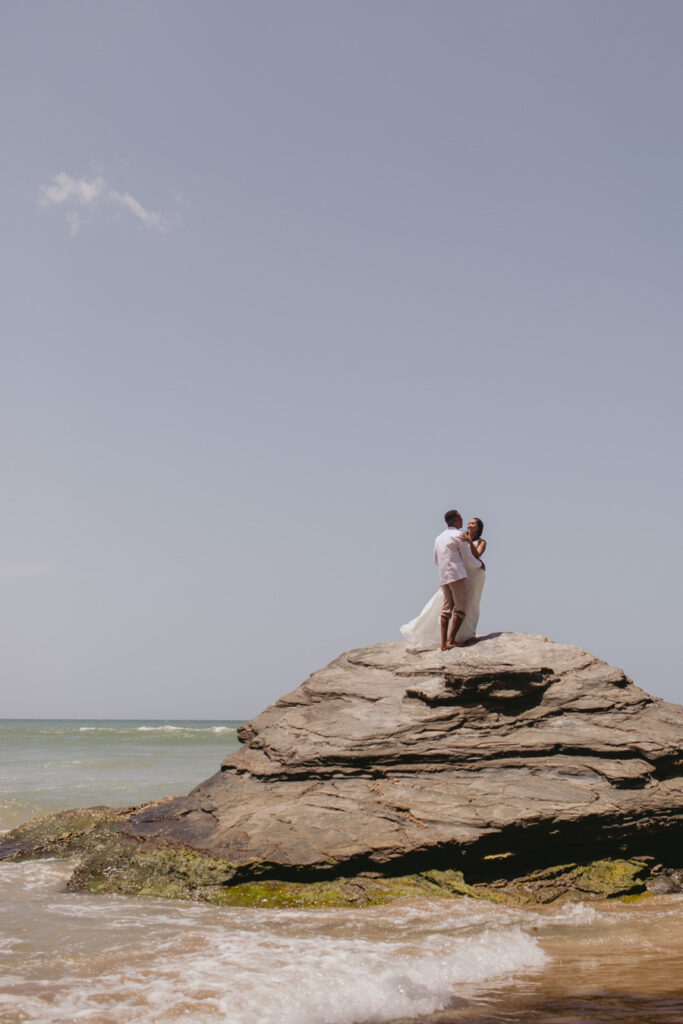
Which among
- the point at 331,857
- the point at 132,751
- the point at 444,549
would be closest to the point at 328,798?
the point at 331,857

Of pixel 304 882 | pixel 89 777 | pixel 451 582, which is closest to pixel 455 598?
pixel 451 582

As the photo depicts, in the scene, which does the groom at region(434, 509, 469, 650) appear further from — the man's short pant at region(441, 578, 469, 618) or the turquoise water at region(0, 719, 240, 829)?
the turquoise water at region(0, 719, 240, 829)

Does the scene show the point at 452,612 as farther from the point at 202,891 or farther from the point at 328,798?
the point at 202,891

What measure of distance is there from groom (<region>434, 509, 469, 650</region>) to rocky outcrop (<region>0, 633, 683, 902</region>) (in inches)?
17.6

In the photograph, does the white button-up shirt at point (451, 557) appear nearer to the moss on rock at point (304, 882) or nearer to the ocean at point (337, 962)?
the moss on rock at point (304, 882)

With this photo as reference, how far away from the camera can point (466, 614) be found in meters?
10.8

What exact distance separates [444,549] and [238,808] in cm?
451

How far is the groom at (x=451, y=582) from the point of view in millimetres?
10578

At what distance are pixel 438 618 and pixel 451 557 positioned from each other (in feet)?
3.10

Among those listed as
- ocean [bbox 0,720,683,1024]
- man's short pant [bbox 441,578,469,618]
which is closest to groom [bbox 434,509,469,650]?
man's short pant [bbox 441,578,469,618]

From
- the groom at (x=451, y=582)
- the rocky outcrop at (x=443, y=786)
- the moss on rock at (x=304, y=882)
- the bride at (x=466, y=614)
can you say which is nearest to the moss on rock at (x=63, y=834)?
the rocky outcrop at (x=443, y=786)

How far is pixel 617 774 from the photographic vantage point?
8.32m

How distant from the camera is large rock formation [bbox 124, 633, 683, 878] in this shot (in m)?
7.70

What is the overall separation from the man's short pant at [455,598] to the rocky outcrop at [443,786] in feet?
2.06
